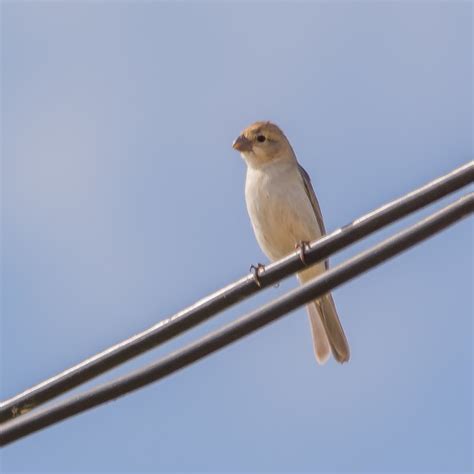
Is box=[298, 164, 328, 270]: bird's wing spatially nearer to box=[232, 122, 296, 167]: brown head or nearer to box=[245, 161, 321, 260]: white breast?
box=[245, 161, 321, 260]: white breast

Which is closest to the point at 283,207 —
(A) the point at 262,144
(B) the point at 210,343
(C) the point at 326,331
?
(A) the point at 262,144

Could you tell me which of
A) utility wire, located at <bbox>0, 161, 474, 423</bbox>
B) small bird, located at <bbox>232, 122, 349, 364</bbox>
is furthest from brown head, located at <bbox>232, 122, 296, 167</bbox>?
utility wire, located at <bbox>0, 161, 474, 423</bbox>

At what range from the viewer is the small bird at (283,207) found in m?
8.71

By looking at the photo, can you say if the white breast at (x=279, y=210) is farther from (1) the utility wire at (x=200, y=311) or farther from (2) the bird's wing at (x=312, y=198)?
(1) the utility wire at (x=200, y=311)

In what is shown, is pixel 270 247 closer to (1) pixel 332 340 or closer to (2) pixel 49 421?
(1) pixel 332 340

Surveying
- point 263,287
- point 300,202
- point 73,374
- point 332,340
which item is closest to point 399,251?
point 263,287

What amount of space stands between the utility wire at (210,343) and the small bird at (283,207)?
4290 mm

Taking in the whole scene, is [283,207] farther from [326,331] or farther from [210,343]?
[210,343]

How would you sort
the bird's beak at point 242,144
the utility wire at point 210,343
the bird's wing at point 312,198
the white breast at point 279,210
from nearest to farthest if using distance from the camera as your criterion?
the utility wire at point 210,343 → the white breast at point 279,210 → the bird's wing at point 312,198 → the bird's beak at point 242,144

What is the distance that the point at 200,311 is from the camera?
415cm

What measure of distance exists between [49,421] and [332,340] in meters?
5.56

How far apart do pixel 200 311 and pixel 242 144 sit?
5.37 m

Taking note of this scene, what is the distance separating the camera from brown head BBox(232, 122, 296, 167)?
9250mm

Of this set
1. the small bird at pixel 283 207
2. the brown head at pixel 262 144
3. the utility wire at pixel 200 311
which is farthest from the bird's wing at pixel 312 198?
the utility wire at pixel 200 311
